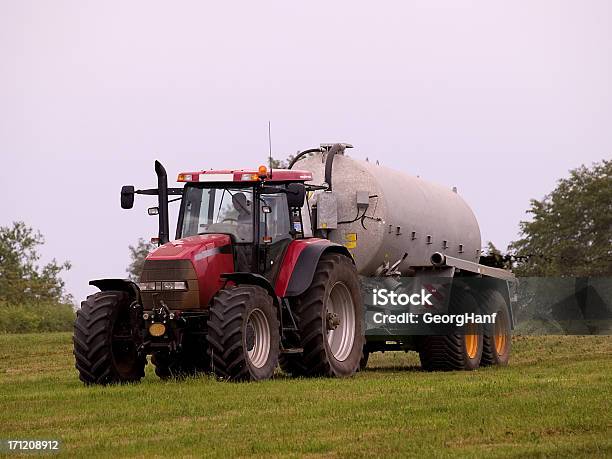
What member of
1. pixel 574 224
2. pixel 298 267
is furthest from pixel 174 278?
pixel 574 224

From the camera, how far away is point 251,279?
18.0 metres

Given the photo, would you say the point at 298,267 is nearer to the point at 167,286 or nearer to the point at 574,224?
the point at 167,286

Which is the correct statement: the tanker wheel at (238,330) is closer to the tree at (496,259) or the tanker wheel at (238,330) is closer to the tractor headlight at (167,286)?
the tractor headlight at (167,286)

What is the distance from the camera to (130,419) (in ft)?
45.5

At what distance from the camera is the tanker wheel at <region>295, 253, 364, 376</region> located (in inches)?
750

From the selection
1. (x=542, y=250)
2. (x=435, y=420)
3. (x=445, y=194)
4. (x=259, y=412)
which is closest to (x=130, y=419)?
(x=259, y=412)

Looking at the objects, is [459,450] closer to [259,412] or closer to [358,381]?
[259,412]

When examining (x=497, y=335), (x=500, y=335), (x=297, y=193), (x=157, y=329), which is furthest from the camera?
(x=500, y=335)

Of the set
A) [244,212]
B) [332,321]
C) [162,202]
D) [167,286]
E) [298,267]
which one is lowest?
[332,321]

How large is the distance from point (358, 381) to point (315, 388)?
4.89 feet

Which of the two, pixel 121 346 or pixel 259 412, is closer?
pixel 259 412

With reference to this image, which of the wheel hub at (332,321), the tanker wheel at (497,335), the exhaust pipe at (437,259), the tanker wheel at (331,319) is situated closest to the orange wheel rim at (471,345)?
the tanker wheel at (497,335)

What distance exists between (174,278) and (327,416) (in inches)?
183

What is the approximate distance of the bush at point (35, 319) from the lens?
174 feet
